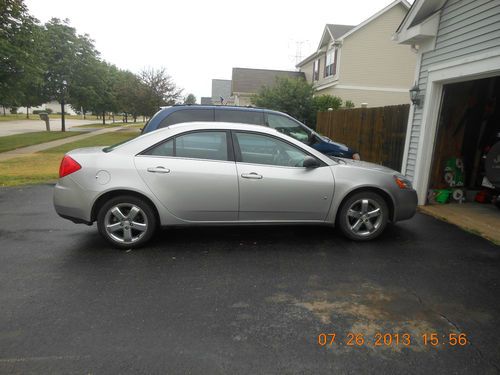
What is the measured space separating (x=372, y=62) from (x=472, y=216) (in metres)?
19.3

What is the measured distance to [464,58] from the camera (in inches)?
235

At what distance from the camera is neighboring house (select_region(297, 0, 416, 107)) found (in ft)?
73.9

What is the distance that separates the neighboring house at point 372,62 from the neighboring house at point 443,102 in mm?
16122

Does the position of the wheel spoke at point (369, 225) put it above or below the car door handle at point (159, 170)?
below

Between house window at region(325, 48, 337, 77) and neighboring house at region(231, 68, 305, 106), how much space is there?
8.39m

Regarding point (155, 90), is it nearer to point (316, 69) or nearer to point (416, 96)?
point (316, 69)

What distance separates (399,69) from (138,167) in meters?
23.4

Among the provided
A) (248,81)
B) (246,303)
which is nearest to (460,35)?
(246,303)

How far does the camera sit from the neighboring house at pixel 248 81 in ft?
112

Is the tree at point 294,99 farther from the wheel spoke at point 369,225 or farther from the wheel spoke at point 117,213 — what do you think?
the wheel spoke at point 117,213

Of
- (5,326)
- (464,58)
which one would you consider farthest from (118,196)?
(464,58)

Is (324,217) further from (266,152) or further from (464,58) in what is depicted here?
(464,58)

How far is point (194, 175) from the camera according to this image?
4293 millimetres

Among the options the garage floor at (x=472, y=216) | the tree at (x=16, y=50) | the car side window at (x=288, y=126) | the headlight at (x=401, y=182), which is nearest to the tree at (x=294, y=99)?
the car side window at (x=288, y=126)
